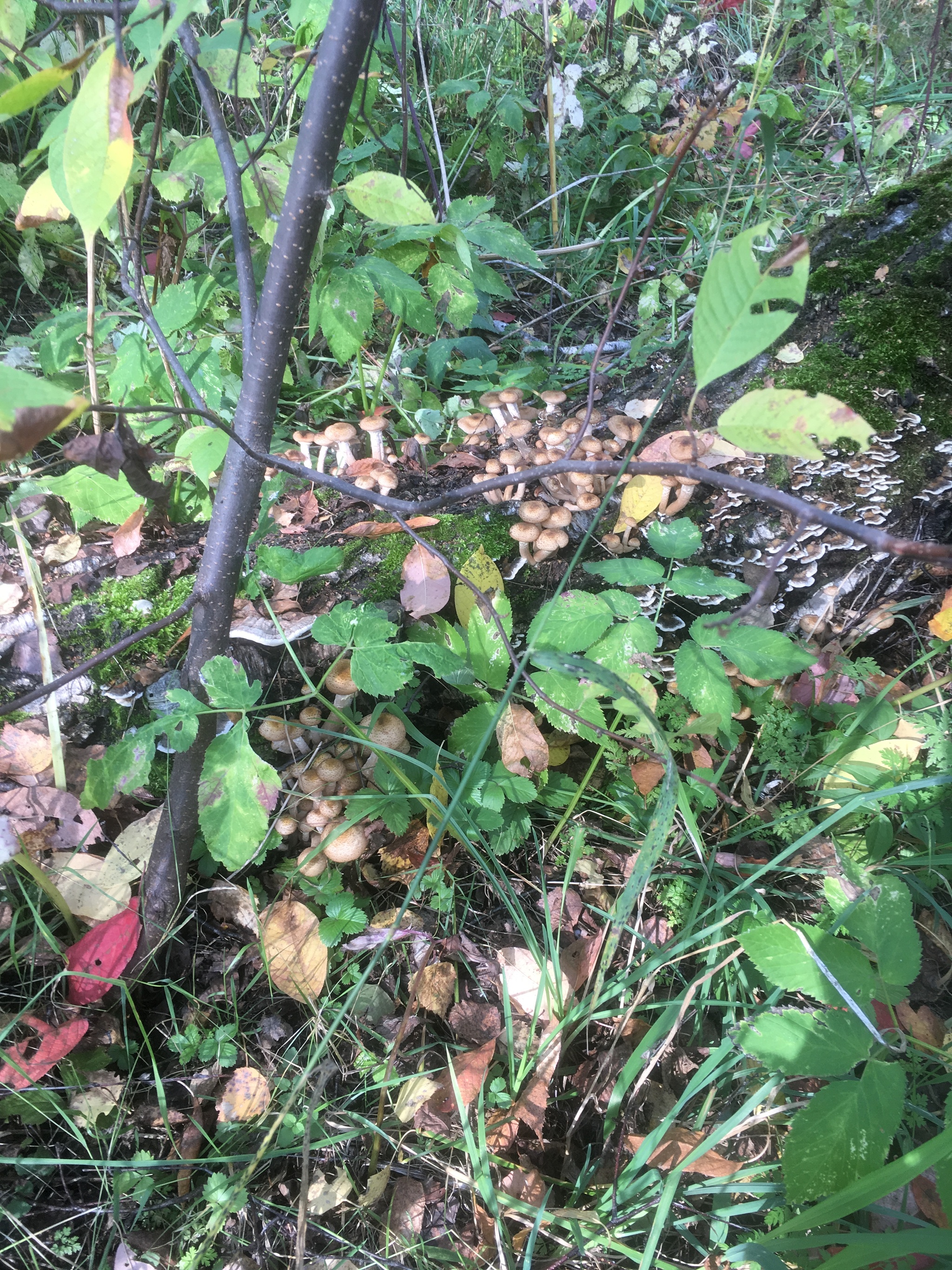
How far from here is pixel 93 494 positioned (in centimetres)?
230

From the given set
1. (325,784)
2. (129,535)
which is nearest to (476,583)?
(325,784)

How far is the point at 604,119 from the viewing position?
5523 mm

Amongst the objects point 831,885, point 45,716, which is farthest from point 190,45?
point 831,885

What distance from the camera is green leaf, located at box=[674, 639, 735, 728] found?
1.87 metres

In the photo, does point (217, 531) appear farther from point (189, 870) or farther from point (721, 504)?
point (721, 504)

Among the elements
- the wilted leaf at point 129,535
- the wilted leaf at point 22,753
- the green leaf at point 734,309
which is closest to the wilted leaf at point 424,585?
the wilted leaf at point 129,535

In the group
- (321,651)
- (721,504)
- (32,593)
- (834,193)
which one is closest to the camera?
(32,593)

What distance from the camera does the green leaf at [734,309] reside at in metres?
0.83

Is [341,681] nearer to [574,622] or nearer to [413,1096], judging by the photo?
[574,622]

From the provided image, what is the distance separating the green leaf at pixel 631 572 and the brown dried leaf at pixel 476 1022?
→ 1.30 meters

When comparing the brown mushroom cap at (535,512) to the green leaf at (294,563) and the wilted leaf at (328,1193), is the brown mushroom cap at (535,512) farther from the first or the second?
the wilted leaf at (328,1193)

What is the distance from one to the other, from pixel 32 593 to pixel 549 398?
6.51 ft

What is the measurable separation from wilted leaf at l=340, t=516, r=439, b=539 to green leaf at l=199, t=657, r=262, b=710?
0.98m

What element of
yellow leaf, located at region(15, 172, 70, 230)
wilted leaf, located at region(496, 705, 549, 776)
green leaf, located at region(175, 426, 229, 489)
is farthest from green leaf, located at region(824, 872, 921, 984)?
yellow leaf, located at region(15, 172, 70, 230)
